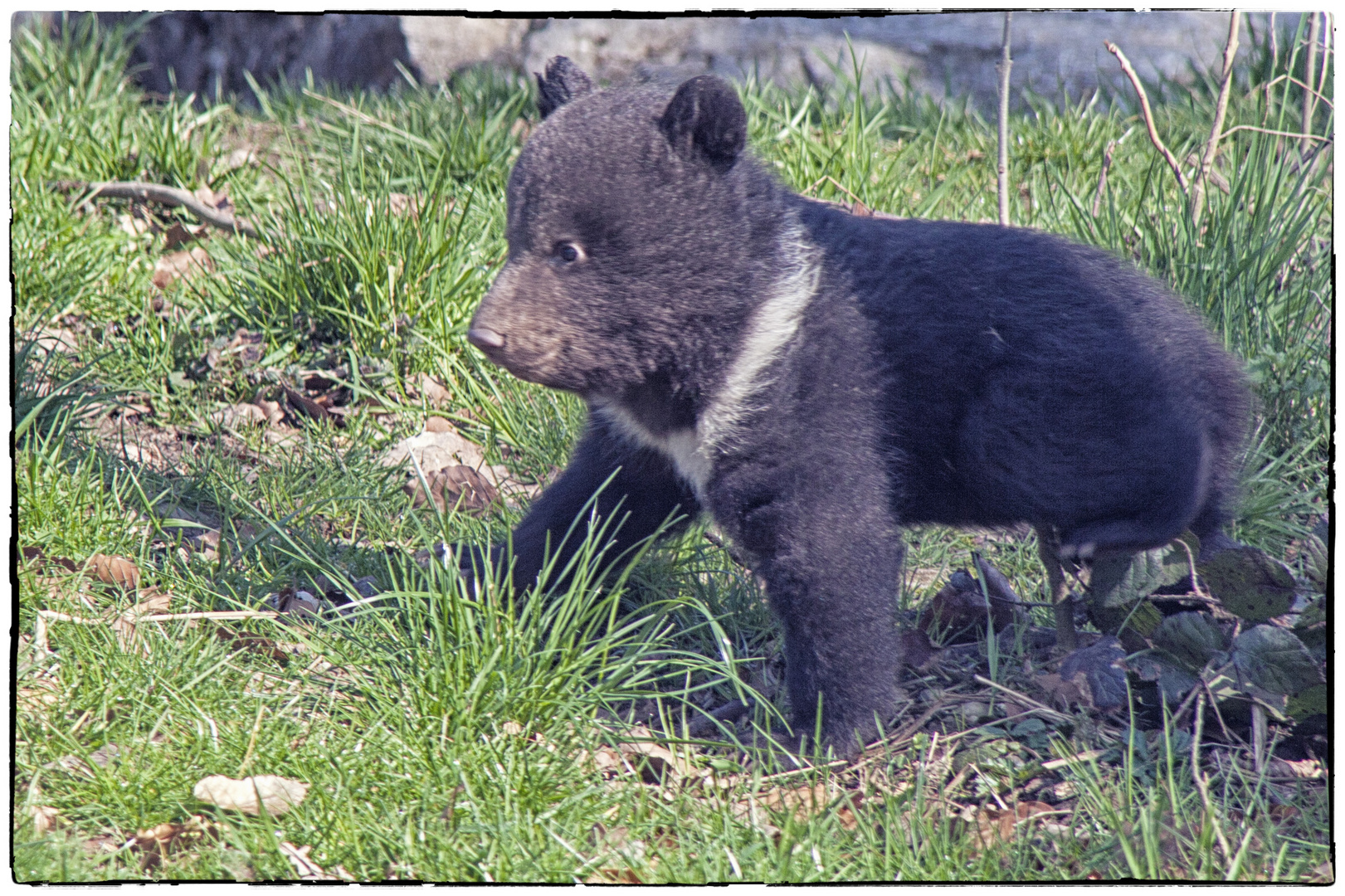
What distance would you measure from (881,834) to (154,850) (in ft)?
4.88

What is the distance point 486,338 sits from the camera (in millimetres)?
2639

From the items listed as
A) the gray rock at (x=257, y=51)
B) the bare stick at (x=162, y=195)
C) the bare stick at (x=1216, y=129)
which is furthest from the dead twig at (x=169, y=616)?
the gray rock at (x=257, y=51)

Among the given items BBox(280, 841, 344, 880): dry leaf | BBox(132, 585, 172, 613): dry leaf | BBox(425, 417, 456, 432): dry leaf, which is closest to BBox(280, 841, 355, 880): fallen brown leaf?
BBox(280, 841, 344, 880): dry leaf

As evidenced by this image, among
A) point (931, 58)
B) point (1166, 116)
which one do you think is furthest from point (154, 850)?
point (1166, 116)

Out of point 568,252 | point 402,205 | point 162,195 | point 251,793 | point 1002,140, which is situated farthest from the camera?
point 162,195

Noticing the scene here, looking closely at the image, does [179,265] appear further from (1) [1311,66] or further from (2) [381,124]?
(1) [1311,66]

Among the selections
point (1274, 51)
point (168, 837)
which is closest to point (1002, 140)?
point (1274, 51)

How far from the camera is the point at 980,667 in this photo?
3346mm

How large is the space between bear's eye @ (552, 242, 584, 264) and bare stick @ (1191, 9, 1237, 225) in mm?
2207

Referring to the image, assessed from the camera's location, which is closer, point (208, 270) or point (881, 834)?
point (881, 834)

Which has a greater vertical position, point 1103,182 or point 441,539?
point 1103,182

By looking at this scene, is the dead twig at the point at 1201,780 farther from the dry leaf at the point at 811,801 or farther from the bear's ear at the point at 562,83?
the bear's ear at the point at 562,83

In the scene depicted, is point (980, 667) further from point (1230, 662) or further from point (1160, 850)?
point (1160, 850)

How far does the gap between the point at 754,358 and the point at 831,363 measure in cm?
18
